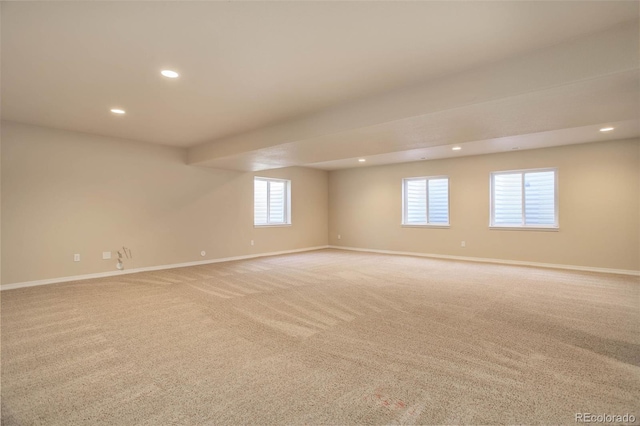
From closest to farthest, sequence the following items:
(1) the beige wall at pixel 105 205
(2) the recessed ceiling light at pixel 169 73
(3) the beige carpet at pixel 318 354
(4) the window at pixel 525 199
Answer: (3) the beige carpet at pixel 318 354 → (2) the recessed ceiling light at pixel 169 73 → (1) the beige wall at pixel 105 205 → (4) the window at pixel 525 199

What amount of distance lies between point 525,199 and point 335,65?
569 cm

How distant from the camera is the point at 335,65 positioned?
9.14 feet

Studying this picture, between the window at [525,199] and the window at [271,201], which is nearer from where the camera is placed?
the window at [525,199]

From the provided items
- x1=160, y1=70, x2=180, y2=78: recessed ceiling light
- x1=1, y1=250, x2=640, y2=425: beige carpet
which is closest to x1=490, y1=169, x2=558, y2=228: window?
x1=1, y1=250, x2=640, y2=425: beige carpet

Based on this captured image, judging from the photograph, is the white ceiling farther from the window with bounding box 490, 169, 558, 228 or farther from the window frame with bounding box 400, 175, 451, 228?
the window frame with bounding box 400, 175, 451, 228

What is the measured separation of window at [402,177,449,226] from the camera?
7578mm

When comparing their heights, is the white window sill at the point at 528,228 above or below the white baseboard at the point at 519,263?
above

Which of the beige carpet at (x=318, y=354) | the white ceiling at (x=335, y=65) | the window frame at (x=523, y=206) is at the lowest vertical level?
the beige carpet at (x=318, y=354)

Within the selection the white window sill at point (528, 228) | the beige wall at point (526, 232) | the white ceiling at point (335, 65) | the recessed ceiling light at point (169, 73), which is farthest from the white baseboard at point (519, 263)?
the recessed ceiling light at point (169, 73)

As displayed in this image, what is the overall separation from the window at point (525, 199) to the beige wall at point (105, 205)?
5665mm

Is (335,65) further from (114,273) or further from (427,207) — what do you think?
(427,207)

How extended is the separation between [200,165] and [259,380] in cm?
526

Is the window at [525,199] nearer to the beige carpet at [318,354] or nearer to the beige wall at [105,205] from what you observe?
the beige carpet at [318,354]

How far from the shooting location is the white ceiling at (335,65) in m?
2.08
